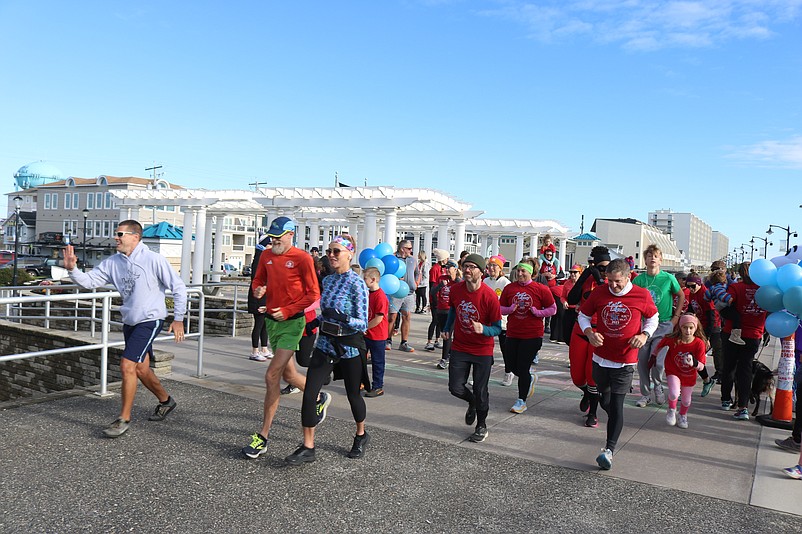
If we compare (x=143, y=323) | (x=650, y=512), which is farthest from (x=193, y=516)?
(x=650, y=512)

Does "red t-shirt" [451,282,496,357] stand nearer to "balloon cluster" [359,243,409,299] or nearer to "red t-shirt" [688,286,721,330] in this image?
"balloon cluster" [359,243,409,299]

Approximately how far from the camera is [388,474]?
460 cm

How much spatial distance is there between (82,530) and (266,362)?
18.8 ft

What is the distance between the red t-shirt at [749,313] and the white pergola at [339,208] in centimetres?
1553

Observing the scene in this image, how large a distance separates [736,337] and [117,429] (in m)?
6.37

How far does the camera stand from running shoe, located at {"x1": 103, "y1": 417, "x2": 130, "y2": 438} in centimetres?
512

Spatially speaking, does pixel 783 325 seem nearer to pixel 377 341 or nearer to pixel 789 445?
pixel 789 445

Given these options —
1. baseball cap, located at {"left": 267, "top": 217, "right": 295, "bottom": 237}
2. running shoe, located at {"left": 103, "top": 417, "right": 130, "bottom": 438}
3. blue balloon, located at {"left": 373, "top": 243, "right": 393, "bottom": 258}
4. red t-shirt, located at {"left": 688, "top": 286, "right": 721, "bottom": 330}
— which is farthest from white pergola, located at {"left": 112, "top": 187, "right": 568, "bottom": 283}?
running shoe, located at {"left": 103, "top": 417, "right": 130, "bottom": 438}

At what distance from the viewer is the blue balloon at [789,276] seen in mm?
5949

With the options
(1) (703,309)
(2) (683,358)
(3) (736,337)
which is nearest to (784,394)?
(3) (736,337)

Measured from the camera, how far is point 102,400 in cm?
638

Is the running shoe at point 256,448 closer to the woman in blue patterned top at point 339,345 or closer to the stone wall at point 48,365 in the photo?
the woman in blue patterned top at point 339,345

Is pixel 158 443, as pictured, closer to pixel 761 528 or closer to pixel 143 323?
pixel 143 323

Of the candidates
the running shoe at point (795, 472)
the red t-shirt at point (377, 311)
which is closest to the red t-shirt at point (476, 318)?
the red t-shirt at point (377, 311)
